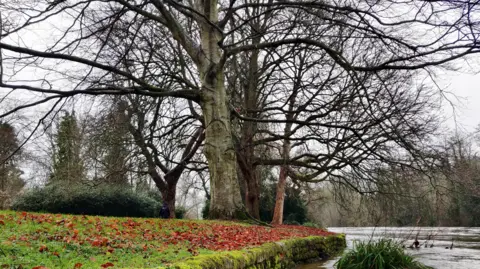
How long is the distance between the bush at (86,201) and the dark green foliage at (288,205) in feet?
23.7

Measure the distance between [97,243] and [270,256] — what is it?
2.71 m

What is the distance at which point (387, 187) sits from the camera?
1195cm

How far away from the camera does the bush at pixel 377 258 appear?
628 centimetres

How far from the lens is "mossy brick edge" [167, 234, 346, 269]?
3535mm

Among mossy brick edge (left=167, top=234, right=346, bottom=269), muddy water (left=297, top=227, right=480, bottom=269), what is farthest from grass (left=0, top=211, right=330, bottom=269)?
muddy water (left=297, top=227, right=480, bottom=269)

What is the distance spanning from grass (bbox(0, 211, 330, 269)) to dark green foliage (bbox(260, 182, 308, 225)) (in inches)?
643

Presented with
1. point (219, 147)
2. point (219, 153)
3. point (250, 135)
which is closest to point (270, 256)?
point (219, 153)

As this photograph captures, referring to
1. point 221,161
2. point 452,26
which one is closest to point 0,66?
point 221,161

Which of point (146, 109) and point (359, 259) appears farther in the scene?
point (146, 109)

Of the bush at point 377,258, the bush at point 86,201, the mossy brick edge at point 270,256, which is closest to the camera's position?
the mossy brick edge at point 270,256

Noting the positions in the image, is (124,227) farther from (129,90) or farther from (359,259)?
(359,259)

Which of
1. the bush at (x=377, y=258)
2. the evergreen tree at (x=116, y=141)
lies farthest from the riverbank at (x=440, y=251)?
the evergreen tree at (x=116, y=141)

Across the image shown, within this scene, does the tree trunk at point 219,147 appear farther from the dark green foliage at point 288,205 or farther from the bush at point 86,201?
the dark green foliage at point 288,205

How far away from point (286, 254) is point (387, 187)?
6376 millimetres
